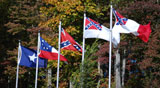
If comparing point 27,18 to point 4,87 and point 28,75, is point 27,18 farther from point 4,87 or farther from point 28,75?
point 4,87

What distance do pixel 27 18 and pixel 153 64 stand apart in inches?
524

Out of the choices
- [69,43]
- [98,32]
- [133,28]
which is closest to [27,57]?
[69,43]

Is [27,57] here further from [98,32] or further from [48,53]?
[98,32]

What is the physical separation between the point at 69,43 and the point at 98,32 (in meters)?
1.88

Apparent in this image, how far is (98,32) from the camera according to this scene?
46.2 feet

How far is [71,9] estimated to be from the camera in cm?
2298

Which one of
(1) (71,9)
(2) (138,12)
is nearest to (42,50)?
(1) (71,9)

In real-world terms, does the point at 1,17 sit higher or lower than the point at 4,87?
higher

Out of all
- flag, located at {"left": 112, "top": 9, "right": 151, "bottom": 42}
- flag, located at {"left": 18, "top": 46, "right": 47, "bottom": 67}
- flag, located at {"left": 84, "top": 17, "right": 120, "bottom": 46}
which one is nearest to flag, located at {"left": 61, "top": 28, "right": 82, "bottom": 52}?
flag, located at {"left": 84, "top": 17, "right": 120, "bottom": 46}

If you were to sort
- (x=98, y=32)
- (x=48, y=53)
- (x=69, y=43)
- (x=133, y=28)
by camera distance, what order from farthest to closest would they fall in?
(x=48, y=53), (x=69, y=43), (x=98, y=32), (x=133, y=28)

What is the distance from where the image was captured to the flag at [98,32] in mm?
13617

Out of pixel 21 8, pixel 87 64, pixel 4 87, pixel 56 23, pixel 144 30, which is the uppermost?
pixel 21 8

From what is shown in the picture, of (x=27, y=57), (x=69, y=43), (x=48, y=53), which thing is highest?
(x=69, y=43)

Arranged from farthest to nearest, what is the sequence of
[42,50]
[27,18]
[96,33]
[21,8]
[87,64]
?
[21,8]
[27,18]
[42,50]
[96,33]
[87,64]
